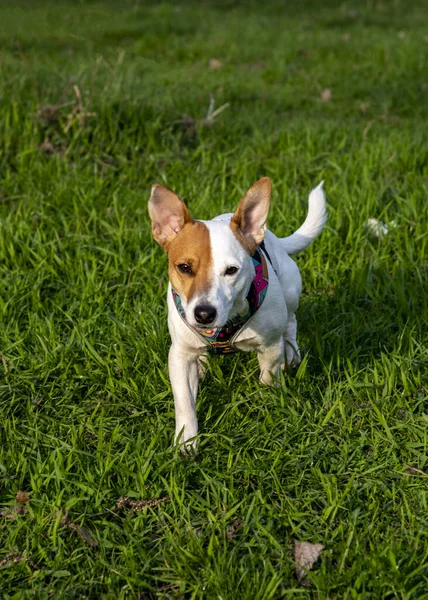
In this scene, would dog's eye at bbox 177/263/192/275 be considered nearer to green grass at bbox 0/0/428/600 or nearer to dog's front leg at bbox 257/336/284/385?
dog's front leg at bbox 257/336/284/385

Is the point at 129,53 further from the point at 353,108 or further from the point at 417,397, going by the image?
the point at 417,397

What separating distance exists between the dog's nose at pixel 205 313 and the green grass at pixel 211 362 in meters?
0.65

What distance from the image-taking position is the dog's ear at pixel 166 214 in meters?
3.28

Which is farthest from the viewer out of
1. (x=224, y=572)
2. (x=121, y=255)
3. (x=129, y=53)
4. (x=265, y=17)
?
(x=265, y=17)

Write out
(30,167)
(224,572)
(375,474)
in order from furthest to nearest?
(30,167)
(375,474)
(224,572)

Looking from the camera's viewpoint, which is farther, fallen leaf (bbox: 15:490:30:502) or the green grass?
fallen leaf (bbox: 15:490:30:502)

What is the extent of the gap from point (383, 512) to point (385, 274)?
1919 mm

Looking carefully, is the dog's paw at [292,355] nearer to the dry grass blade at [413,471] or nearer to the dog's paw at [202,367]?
the dog's paw at [202,367]

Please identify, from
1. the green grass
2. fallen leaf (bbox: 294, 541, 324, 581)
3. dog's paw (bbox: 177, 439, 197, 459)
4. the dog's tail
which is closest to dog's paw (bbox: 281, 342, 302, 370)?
the green grass

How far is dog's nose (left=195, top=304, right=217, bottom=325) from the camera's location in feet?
9.54

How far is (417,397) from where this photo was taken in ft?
A: 11.7

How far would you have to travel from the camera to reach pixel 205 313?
2.90 meters

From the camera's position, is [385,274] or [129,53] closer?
[385,274]

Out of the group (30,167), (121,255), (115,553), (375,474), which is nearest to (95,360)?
(121,255)
